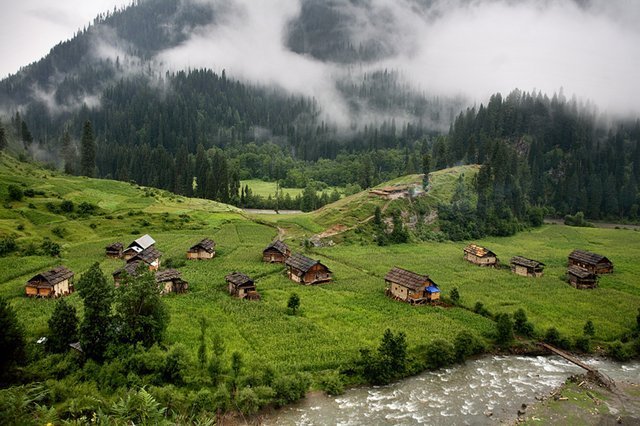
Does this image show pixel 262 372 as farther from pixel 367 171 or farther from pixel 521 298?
pixel 367 171

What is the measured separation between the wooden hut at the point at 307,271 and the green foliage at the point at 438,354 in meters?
23.4

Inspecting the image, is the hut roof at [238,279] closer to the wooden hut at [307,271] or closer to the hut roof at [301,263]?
the wooden hut at [307,271]

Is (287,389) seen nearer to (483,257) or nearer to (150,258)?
(150,258)

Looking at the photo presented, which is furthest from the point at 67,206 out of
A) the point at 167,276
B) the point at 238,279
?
the point at 238,279

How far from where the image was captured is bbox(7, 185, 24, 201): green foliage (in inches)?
3286

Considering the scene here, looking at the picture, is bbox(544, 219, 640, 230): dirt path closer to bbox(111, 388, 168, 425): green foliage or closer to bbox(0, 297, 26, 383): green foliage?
bbox(0, 297, 26, 383): green foliage

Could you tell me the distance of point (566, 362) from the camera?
43.3 meters

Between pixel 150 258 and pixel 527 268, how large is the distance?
56.6 metres

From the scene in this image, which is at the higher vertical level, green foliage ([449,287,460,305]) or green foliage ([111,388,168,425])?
green foliage ([111,388,168,425])

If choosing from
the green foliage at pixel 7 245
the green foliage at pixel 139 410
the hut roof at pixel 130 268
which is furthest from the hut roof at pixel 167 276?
the green foliage at pixel 139 410

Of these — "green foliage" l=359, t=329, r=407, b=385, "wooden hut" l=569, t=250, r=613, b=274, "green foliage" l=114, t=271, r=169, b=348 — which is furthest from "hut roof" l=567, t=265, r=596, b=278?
"green foliage" l=114, t=271, r=169, b=348

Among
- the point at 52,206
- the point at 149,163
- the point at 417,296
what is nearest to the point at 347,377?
the point at 417,296

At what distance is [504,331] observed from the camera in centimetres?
4516

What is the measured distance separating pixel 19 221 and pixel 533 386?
80632 mm
